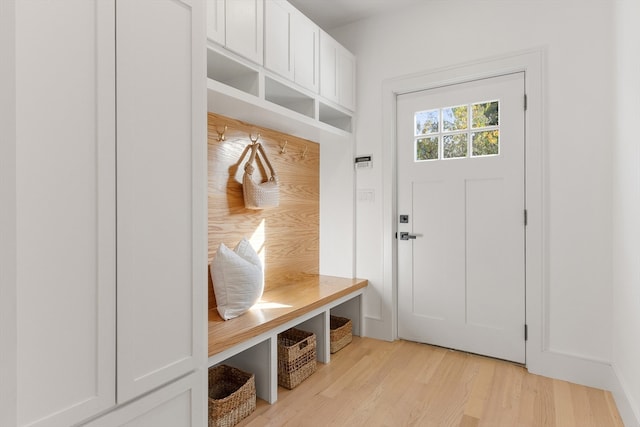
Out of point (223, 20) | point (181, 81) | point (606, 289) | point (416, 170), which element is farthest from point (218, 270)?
point (606, 289)

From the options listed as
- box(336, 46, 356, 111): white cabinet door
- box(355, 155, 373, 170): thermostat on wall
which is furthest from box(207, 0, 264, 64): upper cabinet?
box(355, 155, 373, 170): thermostat on wall

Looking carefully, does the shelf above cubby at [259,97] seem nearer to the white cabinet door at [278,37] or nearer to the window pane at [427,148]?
the white cabinet door at [278,37]

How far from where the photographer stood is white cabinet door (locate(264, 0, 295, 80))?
208cm

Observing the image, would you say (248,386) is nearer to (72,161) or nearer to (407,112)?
(72,161)

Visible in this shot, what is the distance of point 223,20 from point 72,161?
1.14 metres

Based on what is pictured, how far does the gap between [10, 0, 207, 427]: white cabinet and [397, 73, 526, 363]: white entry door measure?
1.88 meters

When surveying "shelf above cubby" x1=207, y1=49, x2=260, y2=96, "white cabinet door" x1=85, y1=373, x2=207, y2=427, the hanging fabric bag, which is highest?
"shelf above cubby" x1=207, y1=49, x2=260, y2=96

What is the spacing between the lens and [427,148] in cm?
280

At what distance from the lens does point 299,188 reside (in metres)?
2.96

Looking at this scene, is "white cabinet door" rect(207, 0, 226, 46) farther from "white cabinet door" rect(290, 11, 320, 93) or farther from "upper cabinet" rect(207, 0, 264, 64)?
"white cabinet door" rect(290, 11, 320, 93)

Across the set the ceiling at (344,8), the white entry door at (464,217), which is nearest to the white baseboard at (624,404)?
the white entry door at (464,217)

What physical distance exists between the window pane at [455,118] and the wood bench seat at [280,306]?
1395mm

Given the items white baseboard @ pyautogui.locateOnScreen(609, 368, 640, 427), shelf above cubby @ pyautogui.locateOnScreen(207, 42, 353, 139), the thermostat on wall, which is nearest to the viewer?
white baseboard @ pyautogui.locateOnScreen(609, 368, 640, 427)

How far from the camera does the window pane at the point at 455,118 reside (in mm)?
2652
